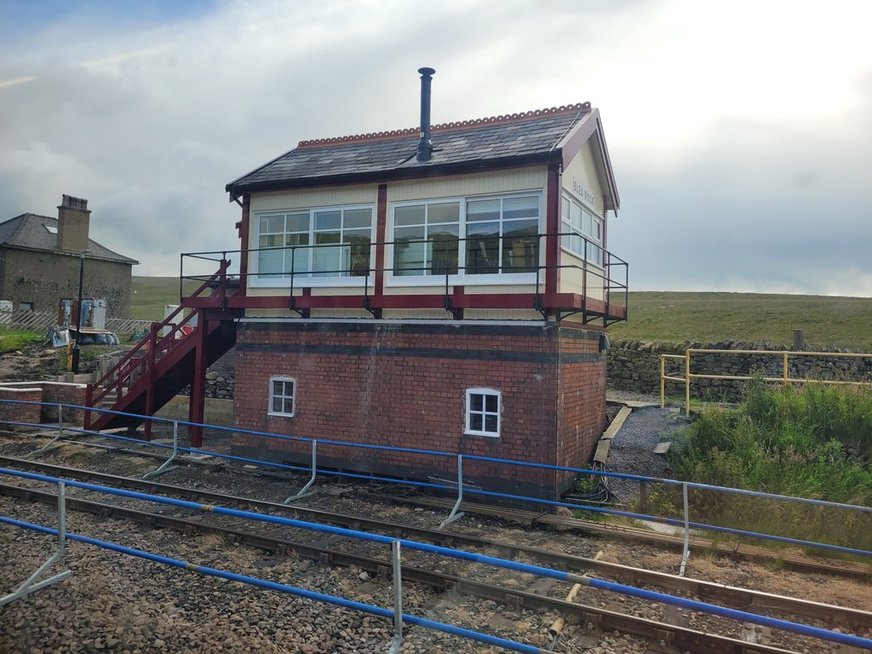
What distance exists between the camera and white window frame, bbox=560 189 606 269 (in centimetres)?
1186

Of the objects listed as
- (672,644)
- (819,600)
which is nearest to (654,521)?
(819,600)

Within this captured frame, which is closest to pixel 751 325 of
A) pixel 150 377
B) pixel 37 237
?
pixel 150 377

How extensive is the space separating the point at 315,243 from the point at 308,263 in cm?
47

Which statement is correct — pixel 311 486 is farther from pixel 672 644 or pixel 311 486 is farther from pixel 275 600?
pixel 672 644

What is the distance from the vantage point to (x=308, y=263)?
13680 mm

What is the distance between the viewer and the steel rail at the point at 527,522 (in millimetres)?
8031

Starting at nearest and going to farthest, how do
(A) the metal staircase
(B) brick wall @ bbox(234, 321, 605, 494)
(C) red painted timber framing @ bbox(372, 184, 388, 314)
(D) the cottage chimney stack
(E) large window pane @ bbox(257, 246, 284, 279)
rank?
(B) brick wall @ bbox(234, 321, 605, 494) < (C) red painted timber framing @ bbox(372, 184, 388, 314) < (E) large window pane @ bbox(257, 246, 284, 279) < (A) the metal staircase < (D) the cottage chimney stack

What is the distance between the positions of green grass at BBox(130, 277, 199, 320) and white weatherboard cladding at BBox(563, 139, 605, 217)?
79.5 m

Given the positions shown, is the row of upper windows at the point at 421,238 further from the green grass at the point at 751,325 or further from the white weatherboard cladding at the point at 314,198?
the green grass at the point at 751,325

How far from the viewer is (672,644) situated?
5.99 metres


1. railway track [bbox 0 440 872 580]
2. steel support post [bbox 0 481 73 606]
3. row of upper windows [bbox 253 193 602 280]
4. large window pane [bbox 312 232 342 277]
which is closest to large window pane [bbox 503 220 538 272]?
row of upper windows [bbox 253 193 602 280]

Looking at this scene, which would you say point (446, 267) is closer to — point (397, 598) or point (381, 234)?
point (381, 234)

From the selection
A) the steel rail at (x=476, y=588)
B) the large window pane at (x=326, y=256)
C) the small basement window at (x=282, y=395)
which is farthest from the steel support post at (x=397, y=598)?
the large window pane at (x=326, y=256)

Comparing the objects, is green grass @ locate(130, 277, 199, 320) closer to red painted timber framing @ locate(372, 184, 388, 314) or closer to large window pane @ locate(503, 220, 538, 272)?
red painted timber framing @ locate(372, 184, 388, 314)
